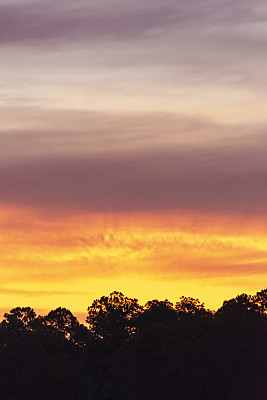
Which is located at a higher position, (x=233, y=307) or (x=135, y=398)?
(x=233, y=307)

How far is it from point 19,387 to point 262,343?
50.3 m

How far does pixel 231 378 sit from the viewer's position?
17525 cm

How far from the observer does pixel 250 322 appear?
17762 cm

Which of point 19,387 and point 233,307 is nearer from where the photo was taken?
point 233,307

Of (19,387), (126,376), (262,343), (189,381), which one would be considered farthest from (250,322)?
(19,387)

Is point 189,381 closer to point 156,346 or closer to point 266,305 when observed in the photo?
point 156,346

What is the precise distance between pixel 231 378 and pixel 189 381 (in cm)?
783

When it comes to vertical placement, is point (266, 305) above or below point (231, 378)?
above

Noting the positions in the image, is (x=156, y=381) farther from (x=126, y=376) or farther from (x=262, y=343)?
(x=262, y=343)

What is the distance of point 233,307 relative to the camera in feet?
591

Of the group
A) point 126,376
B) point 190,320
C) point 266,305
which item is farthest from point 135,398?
point 266,305

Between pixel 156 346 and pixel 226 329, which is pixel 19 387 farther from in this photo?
pixel 226 329

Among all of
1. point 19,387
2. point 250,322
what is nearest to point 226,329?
point 250,322

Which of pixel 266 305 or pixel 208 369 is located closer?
pixel 208 369
